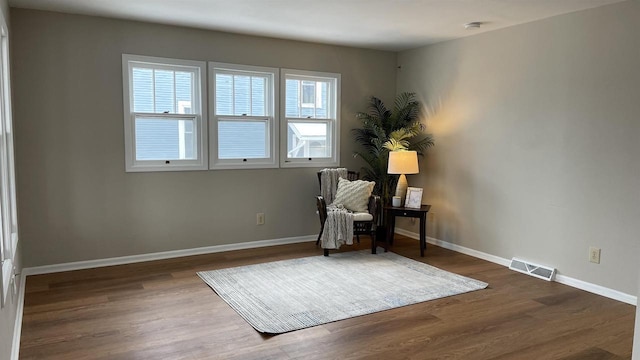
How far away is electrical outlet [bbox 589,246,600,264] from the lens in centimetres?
385

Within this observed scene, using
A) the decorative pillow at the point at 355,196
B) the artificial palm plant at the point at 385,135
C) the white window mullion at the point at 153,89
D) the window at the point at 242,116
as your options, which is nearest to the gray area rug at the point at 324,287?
the decorative pillow at the point at 355,196

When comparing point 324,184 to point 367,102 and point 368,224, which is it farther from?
point 367,102

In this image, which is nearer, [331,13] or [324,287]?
[324,287]

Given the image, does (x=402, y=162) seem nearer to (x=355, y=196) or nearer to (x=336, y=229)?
(x=355, y=196)

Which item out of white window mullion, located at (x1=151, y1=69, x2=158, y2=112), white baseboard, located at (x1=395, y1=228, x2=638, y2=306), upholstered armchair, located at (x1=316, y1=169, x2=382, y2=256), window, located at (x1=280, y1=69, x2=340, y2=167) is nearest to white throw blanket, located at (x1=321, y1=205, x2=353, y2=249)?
upholstered armchair, located at (x1=316, y1=169, x2=382, y2=256)

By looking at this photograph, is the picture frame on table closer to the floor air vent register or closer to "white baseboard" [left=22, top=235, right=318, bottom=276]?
the floor air vent register

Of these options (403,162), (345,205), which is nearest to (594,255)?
(403,162)

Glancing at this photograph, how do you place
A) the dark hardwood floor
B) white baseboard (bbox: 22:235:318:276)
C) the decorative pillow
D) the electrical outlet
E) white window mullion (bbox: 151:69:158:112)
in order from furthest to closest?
the decorative pillow < white window mullion (bbox: 151:69:158:112) < white baseboard (bbox: 22:235:318:276) < the electrical outlet < the dark hardwood floor

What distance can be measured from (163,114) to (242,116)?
2.71ft

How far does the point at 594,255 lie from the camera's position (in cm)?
388

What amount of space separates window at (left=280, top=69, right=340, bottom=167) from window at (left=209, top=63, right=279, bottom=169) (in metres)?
0.16

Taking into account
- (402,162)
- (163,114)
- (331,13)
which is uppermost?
(331,13)

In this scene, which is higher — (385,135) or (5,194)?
(385,135)

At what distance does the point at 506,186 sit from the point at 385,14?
2025 mm
